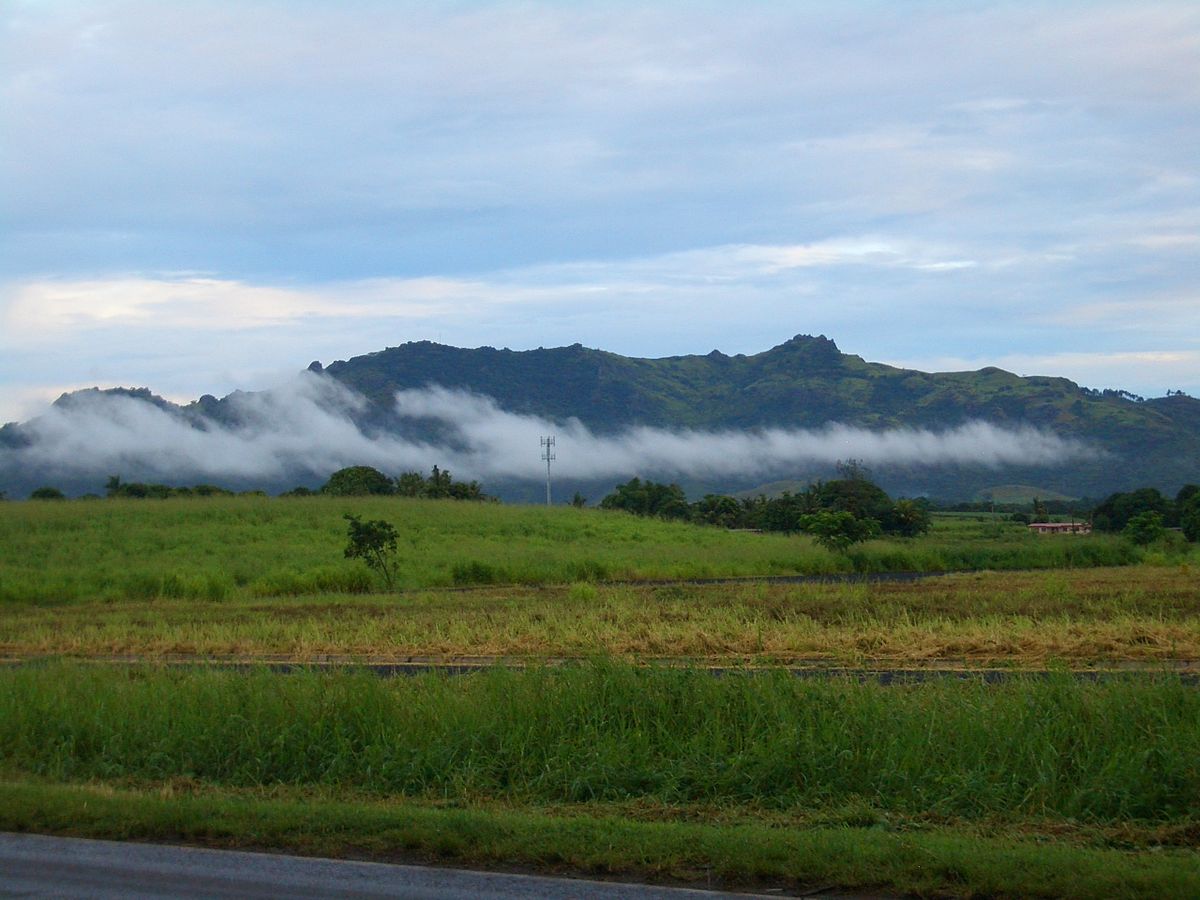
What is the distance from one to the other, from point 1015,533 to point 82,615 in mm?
53396

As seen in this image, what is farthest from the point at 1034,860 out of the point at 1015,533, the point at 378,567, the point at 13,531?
the point at 1015,533

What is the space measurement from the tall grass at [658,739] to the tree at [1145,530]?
1987 inches

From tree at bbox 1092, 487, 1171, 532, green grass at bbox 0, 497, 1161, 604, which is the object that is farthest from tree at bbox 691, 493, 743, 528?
tree at bbox 1092, 487, 1171, 532

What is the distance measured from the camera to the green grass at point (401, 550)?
1634 inches

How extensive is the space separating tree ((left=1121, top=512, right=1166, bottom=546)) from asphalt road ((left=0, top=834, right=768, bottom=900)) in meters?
55.5

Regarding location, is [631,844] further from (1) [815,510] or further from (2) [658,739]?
(1) [815,510]

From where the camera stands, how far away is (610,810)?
32.1ft

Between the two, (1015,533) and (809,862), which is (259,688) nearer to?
(809,862)

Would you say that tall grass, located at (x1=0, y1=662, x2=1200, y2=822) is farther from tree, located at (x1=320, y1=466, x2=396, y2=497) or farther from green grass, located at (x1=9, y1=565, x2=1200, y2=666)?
tree, located at (x1=320, y1=466, x2=396, y2=497)

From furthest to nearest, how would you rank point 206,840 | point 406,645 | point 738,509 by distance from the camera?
point 738,509 → point 406,645 → point 206,840

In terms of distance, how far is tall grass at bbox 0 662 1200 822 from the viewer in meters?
9.73

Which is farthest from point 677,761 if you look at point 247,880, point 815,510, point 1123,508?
point 1123,508

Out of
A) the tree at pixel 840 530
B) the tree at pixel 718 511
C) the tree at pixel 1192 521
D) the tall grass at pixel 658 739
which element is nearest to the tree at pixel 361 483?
the tree at pixel 718 511

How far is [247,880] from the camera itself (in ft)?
26.5
